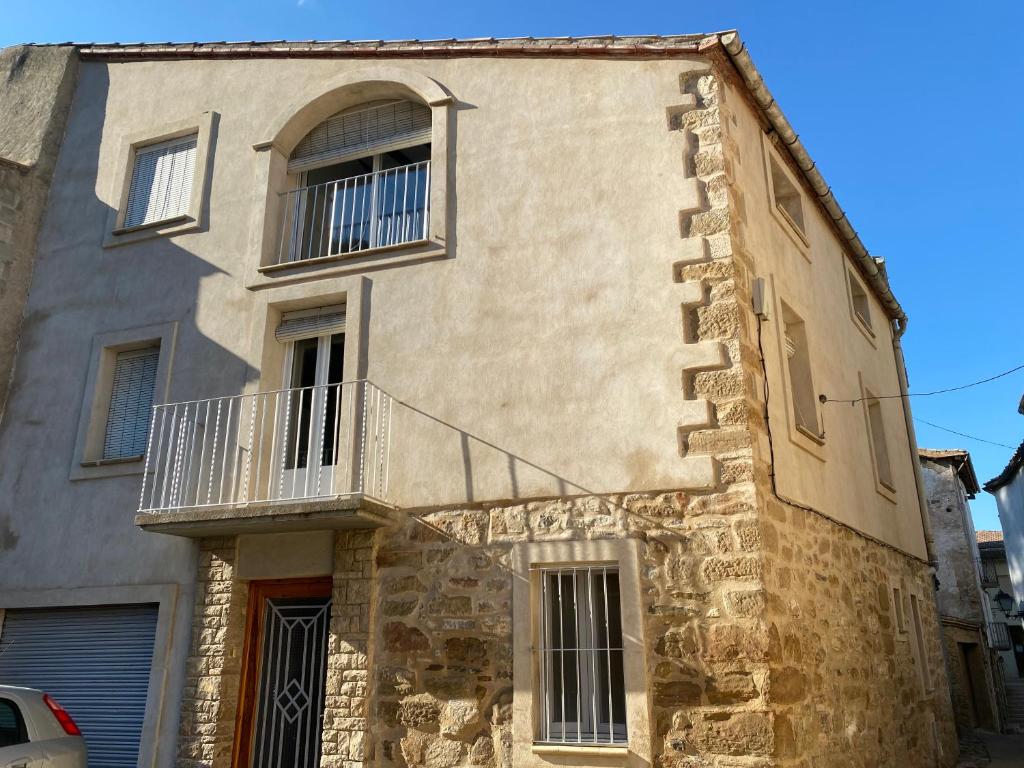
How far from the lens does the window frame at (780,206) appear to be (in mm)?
8891

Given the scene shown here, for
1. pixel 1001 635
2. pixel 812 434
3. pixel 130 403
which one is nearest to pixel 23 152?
pixel 130 403

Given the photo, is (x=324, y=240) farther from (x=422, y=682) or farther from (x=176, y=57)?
(x=422, y=682)

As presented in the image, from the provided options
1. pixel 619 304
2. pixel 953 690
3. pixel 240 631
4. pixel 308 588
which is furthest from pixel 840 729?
pixel 953 690

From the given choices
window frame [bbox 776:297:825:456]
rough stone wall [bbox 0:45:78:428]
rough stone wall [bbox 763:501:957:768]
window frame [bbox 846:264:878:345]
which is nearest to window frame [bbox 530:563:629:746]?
rough stone wall [bbox 763:501:957:768]

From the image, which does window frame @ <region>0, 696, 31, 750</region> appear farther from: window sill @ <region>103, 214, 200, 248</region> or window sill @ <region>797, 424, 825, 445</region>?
window sill @ <region>797, 424, 825, 445</region>

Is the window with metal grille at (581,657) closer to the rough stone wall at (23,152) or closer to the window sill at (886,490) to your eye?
the window sill at (886,490)

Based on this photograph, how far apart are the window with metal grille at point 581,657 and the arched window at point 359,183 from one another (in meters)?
3.92

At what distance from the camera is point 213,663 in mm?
7672

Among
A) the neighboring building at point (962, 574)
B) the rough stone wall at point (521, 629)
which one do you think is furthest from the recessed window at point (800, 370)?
the neighboring building at point (962, 574)

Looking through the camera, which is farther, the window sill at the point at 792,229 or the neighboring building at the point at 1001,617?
the neighboring building at the point at 1001,617

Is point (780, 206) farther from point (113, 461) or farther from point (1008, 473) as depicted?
point (1008, 473)

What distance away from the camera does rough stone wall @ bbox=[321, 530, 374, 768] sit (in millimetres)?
6965

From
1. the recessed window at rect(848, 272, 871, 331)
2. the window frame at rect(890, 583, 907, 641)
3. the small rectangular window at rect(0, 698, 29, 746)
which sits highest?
the recessed window at rect(848, 272, 871, 331)

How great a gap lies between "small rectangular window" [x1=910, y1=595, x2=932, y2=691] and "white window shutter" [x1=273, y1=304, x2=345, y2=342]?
25.8ft
